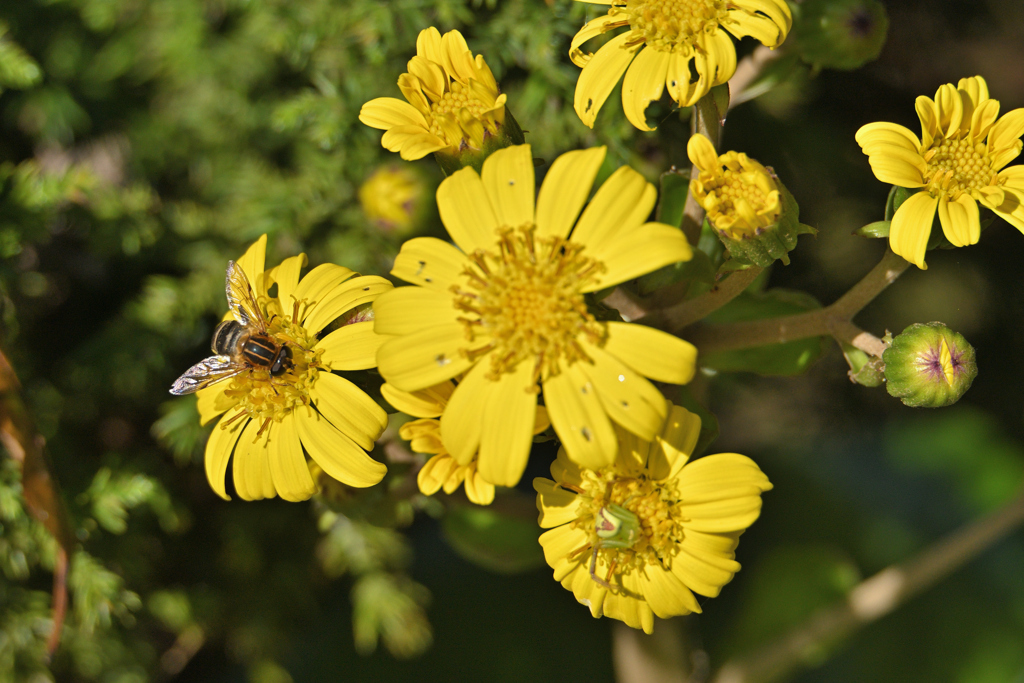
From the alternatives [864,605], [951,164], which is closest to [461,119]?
[951,164]

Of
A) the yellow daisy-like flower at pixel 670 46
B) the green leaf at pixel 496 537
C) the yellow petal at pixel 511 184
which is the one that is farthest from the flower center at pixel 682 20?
the green leaf at pixel 496 537

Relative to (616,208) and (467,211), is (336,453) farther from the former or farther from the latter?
(616,208)

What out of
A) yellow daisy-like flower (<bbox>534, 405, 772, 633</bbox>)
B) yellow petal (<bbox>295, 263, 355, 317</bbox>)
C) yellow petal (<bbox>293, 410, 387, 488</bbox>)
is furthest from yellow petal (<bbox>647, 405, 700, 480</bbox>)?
yellow petal (<bbox>295, 263, 355, 317</bbox>)

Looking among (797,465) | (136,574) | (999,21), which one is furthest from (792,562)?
(136,574)

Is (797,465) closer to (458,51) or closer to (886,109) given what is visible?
(886,109)

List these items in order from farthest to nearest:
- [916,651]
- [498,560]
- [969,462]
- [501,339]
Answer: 1. [969,462]
2. [916,651]
3. [498,560]
4. [501,339]
